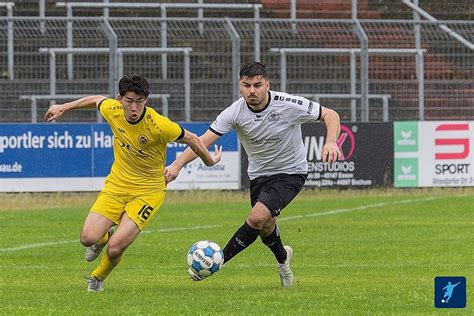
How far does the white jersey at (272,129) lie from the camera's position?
38.2 ft

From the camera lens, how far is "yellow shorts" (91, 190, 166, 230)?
11562 millimetres

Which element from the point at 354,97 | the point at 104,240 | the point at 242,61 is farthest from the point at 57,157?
the point at 104,240

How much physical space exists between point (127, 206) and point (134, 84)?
1246mm

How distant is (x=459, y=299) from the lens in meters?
8.51

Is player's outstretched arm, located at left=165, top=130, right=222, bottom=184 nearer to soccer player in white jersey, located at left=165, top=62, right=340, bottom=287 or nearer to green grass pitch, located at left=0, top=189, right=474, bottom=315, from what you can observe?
soccer player in white jersey, located at left=165, top=62, right=340, bottom=287

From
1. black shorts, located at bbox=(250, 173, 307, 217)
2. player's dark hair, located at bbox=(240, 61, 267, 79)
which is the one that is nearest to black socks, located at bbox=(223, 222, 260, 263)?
black shorts, located at bbox=(250, 173, 307, 217)

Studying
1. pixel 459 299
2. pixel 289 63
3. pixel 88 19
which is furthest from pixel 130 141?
pixel 289 63

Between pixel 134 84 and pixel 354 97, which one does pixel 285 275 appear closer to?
pixel 134 84

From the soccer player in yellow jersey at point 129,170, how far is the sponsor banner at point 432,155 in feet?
50.2

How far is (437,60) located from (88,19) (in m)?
7.86

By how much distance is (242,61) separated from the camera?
1069 inches

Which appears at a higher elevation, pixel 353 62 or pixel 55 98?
pixel 353 62

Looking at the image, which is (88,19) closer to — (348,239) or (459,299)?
(348,239)

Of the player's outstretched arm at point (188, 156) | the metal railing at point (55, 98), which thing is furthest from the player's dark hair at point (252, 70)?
the metal railing at point (55, 98)
